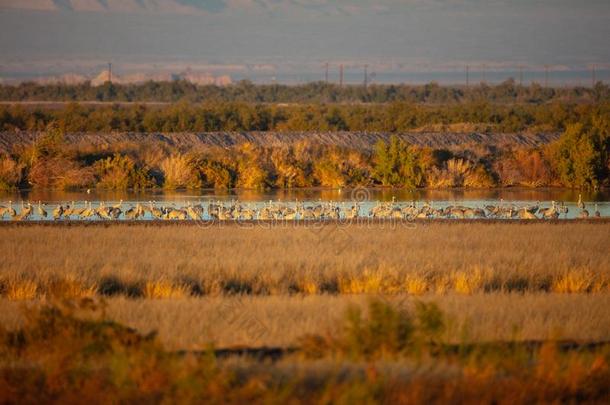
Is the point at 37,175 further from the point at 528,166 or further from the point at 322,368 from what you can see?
the point at 322,368

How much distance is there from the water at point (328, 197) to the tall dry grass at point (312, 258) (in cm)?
602

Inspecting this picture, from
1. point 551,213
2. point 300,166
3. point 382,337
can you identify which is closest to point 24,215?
point 551,213

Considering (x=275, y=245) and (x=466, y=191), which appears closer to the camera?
(x=275, y=245)

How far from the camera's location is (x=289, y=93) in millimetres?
119500

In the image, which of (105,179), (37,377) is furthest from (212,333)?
(105,179)

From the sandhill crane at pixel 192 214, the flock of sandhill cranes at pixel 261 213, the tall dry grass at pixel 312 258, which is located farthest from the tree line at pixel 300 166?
the tall dry grass at pixel 312 258

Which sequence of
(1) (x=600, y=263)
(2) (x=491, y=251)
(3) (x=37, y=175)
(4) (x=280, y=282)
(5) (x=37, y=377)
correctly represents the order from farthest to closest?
(3) (x=37, y=175) → (2) (x=491, y=251) → (1) (x=600, y=263) → (4) (x=280, y=282) → (5) (x=37, y=377)

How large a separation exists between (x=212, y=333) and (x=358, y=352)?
208 cm

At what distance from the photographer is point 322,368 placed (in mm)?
9703

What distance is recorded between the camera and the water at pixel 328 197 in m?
30.6

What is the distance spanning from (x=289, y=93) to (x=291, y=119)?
61236 millimetres

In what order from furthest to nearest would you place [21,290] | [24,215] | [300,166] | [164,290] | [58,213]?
[300,166] < [58,213] < [24,215] < [164,290] < [21,290]

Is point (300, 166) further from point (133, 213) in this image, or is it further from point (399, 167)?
point (133, 213)

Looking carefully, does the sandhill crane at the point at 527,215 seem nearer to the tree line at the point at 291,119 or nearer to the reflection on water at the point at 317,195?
the reflection on water at the point at 317,195
